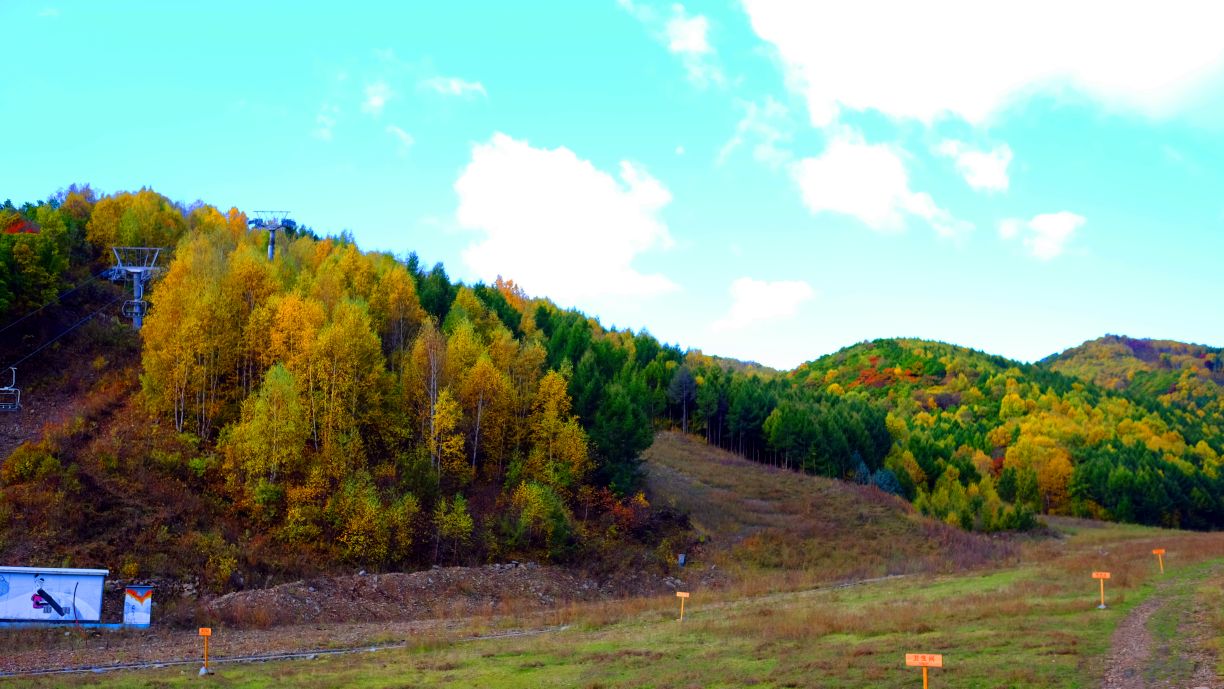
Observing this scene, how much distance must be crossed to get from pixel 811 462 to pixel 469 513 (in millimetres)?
51907

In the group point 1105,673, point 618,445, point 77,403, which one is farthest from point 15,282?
point 1105,673

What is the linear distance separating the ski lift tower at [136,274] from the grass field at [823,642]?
113 feet

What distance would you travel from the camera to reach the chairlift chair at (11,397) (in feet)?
162

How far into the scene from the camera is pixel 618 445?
63094 mm

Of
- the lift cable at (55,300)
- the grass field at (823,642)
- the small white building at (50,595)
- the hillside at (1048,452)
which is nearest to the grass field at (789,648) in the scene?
the grass field at (823,642)

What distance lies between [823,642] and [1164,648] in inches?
345

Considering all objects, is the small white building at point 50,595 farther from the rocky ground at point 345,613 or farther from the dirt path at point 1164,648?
the dirt path at point 1164,648

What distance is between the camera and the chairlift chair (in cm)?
4929

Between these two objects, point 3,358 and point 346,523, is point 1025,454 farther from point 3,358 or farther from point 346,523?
point 3,358

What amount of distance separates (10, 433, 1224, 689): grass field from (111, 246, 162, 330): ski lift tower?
34561mm

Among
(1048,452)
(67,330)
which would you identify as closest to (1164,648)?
(67,330)

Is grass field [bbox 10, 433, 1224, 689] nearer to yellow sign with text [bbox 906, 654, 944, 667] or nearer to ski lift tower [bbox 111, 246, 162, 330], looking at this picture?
yellow sign with text [bbox 906, 654, 944, 667]

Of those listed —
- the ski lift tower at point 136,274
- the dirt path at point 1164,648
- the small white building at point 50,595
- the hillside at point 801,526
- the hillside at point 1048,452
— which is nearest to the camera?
the dirt path at point 1164,648

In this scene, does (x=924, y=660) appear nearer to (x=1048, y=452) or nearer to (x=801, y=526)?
(x=801, y=526)
